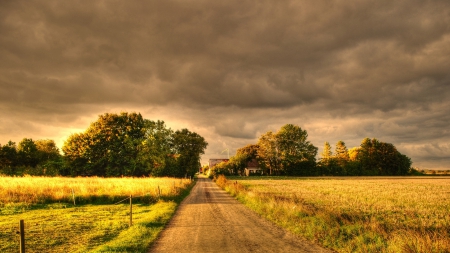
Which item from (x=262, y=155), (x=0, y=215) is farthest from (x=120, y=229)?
(x=262, y=155)

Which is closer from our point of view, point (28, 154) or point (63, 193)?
point (63, 193)

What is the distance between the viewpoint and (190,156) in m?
65.8

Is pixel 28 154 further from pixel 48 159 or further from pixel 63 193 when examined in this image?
pixel 63 193

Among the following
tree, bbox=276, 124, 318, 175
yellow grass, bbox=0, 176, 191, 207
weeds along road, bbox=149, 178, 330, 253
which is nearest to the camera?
weeds along road, bbox=149, 178, 330, 253

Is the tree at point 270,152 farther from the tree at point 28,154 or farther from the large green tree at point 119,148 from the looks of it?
the tree at point 28,154

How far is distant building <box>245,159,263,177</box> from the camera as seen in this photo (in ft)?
309

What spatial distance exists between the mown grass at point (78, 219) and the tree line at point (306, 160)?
66.5 m

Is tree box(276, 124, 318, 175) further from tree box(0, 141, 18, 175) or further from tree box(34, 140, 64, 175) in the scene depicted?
tree box(0, 141, 18, 175)

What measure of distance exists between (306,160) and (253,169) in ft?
68.4

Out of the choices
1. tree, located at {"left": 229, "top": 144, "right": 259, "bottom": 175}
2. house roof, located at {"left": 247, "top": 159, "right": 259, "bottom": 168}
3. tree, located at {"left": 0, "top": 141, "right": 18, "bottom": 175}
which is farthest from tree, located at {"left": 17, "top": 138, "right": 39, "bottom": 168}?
house roof, located at {"left": 247, "top": 159, "right": 259, "bottom": 168}

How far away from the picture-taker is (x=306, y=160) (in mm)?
86750

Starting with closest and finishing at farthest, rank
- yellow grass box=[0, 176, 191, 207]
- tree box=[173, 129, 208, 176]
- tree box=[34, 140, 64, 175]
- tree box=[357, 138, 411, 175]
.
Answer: yellow grass box=[0, 176, 191, 207] → tree box=[34, 140, 64, 175] → tree box=[173, 129, 208, 176] → tree box=[357, 138, 411, 175]

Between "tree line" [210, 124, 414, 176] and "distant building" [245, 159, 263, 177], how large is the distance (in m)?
1.93

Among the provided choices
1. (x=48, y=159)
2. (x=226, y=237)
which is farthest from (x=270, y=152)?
(x=226, y=237)
